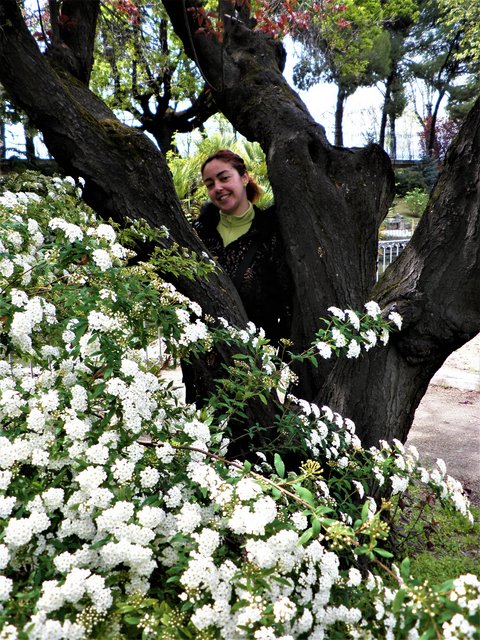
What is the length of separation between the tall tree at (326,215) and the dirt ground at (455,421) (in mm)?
1416

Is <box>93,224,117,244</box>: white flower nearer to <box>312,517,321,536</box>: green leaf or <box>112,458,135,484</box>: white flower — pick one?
<box>112,458,135,484</box>: white flower

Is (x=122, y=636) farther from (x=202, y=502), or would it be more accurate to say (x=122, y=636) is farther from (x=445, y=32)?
(x=445, y=32)

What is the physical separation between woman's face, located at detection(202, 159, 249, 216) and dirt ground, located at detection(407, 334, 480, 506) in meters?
2.26

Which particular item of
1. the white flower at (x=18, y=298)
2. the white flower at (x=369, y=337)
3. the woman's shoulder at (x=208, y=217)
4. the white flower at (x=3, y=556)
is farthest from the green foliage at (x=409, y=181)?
the white flower at (x=3, y=556)

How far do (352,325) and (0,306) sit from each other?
4.53 ft

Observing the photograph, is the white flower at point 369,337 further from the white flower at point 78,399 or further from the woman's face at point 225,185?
the woman's face at point 225,185

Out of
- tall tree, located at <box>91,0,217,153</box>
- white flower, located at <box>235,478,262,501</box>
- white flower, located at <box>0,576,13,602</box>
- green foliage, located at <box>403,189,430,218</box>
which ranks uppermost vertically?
tall tree, located at <box>91,0,217,153</box>

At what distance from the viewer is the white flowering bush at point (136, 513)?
1.02 metres

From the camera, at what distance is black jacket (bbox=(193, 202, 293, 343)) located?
9.88 feet

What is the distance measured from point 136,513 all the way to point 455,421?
192 inches

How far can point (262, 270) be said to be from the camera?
305 centimetres

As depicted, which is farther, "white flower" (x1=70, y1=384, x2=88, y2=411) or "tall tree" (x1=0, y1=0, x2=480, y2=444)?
"tall tree" (x1=0, y1=0, x2=480, y2=444)

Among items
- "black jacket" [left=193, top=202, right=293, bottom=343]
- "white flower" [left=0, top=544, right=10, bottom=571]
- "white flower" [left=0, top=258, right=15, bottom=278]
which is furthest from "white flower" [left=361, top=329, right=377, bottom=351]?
"white flower" [left=0, top=544, right=10, bottom=571]

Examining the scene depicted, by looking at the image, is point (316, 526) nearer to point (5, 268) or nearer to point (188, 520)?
point (188, 520)
